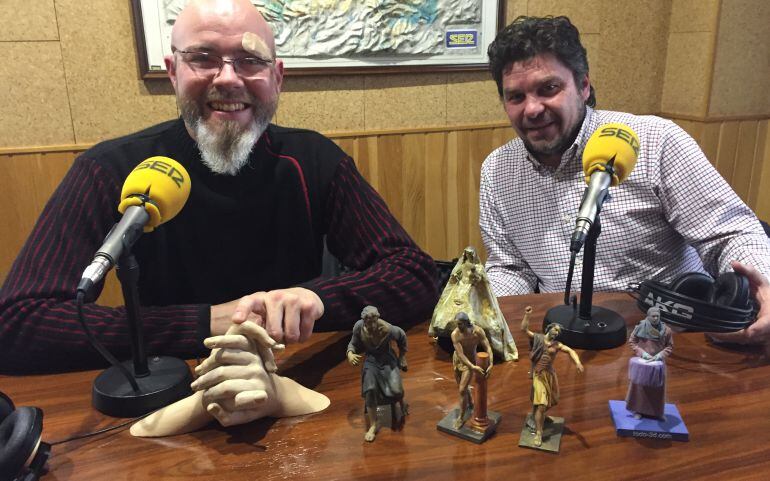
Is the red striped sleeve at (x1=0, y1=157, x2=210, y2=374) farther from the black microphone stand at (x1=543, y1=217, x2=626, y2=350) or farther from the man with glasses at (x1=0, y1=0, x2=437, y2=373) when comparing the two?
the black microphone stand at (x1=543, y1=217, x2=626, y2=350)

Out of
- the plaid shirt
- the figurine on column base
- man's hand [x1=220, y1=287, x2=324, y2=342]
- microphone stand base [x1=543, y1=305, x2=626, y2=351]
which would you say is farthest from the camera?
the plaid shirt

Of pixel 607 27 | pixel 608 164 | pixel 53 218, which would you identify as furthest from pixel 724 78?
pixel 53 218

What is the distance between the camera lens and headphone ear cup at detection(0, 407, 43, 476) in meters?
0.77

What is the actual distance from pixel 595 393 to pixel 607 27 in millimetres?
2949

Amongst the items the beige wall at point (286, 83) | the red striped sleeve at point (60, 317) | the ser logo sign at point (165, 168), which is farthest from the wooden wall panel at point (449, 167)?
the ser logo sign at point (165, 168)

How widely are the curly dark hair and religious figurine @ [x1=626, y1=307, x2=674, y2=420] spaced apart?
3.70ft

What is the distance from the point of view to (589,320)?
4.04ft

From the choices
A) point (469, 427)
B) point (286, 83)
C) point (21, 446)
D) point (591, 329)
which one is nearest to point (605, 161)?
point (591, 329)

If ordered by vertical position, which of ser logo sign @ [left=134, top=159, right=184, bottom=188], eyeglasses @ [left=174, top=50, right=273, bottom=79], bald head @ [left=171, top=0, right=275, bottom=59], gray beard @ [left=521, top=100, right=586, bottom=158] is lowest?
gray beard @ [left=521, top=100, right=586, bottom=158]

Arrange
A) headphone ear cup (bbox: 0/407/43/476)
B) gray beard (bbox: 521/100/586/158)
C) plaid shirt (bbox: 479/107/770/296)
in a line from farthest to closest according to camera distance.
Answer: gray beard (bbox: 521/100/586/158) → plaid shirt (bbox: 479/107/770/296) → headphone ear cup (bbox: 0/407/43/476)

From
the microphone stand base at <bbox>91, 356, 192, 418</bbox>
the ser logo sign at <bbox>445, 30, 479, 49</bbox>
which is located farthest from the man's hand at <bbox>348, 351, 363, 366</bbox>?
the ser logo sign at <bbox>445, 30, 479, 49</bbox>

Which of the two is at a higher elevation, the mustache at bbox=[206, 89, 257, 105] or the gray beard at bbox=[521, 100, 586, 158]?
the mustache at bbox=[206, 89, 257, 105]

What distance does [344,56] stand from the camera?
2.90m

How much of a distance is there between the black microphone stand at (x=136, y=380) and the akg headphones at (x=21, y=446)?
14cm
